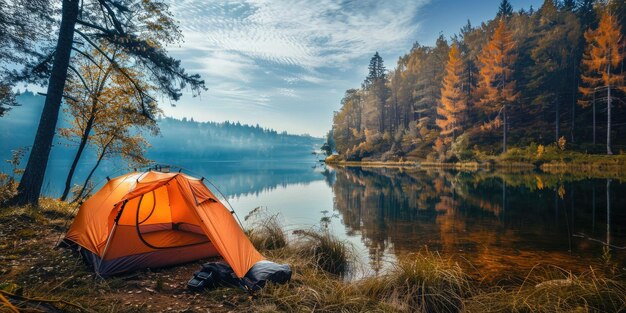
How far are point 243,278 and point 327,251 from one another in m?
2.53

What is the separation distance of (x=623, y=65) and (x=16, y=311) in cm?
5927

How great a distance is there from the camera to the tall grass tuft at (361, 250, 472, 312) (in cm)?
486

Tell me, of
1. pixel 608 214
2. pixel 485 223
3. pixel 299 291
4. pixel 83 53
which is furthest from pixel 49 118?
pixel 608 214

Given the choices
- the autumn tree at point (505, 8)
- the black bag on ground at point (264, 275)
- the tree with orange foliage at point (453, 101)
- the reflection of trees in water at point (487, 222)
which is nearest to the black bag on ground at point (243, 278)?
the black bag on ground at point (264, 275)

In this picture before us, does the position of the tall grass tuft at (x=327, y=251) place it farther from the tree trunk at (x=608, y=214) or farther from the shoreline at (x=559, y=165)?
the shoreline at (x=559, y=165)

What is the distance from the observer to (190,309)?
4.47 metres

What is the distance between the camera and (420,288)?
5105 millimetres

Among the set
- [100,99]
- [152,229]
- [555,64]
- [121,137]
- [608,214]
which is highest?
[555,64]

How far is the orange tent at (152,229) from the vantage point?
572 centimetres

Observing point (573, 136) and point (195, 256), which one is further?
point (573, 136)

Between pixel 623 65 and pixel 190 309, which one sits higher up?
pixel 623 65

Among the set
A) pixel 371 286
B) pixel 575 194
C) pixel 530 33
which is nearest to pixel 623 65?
pixel 530 33

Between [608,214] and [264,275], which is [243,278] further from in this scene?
[608,214]

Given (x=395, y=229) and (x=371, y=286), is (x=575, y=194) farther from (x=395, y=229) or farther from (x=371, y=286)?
(x=371, y=286)
